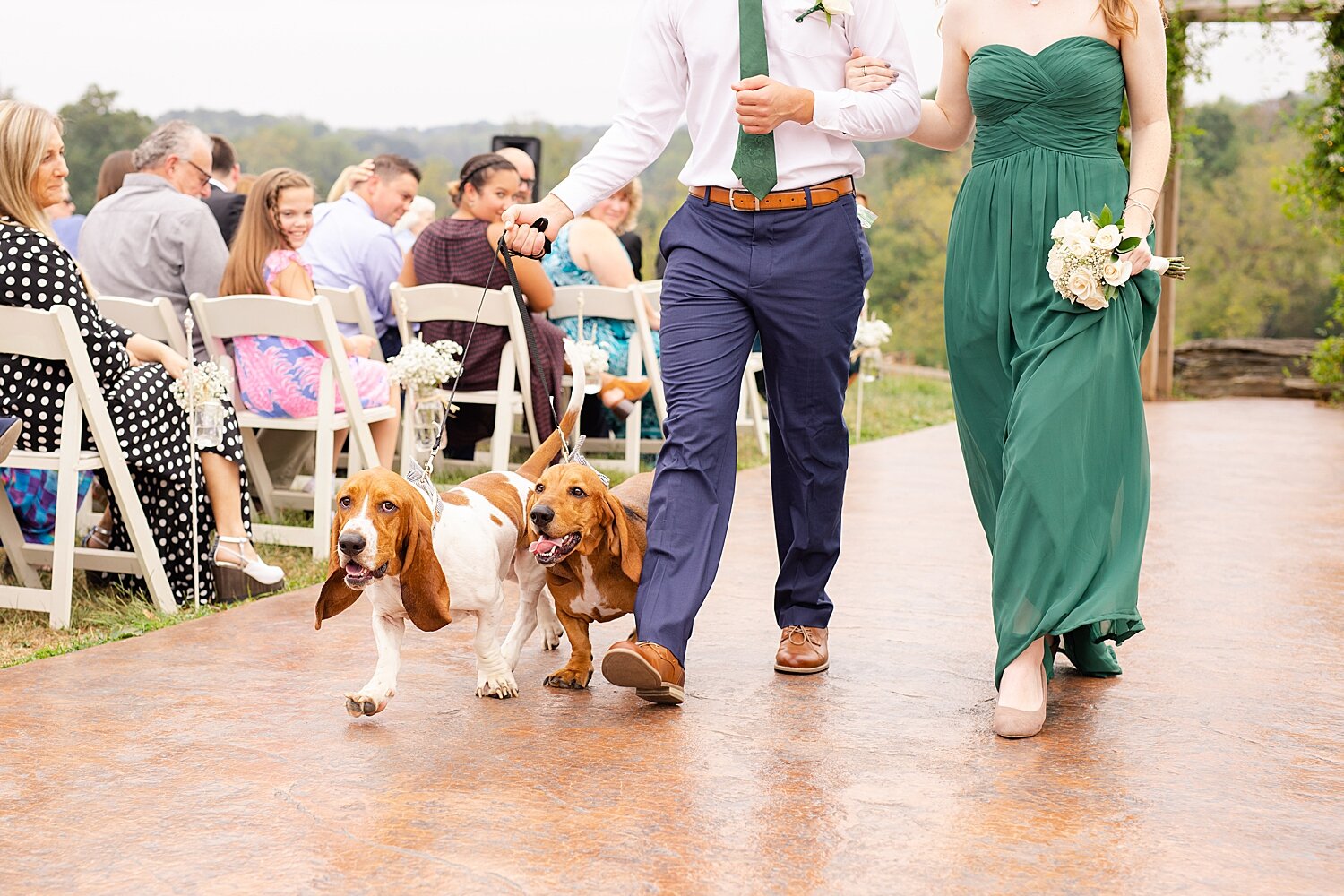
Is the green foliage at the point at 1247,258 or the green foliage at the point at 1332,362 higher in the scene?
the green foliage at the point at 1247,258

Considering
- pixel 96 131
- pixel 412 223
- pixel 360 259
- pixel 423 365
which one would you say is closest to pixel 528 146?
pixel 412 223

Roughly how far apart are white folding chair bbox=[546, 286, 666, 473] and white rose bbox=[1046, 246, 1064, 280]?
4.07 meters

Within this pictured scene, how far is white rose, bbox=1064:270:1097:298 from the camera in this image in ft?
9.72

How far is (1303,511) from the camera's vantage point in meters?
6.19

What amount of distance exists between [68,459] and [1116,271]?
2.86 meters

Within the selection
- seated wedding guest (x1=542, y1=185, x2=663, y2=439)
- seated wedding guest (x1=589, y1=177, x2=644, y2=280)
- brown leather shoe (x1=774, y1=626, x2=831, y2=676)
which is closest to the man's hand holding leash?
brown leather shoe (x1=774, y1=626, x2=831, y2=676)

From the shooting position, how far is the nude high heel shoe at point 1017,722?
2887 mm

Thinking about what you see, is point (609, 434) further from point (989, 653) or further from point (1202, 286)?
point (1202, 286)

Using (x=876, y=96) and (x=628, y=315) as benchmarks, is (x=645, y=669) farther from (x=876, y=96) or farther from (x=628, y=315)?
(x=628, y=315)

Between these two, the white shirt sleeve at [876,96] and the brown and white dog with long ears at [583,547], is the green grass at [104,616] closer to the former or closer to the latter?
the brown and white dog with long ears at [583,547]

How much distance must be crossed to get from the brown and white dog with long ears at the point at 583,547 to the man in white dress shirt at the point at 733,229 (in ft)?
0.24

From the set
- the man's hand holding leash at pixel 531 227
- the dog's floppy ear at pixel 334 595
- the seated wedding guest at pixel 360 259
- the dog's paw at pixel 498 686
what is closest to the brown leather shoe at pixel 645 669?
the dog's paw at pixel 498 686

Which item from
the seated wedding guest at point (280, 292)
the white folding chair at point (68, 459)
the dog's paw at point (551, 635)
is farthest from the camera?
the seated wedding guest at point (280, 292)

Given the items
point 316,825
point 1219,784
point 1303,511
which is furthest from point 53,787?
point 1303,511
